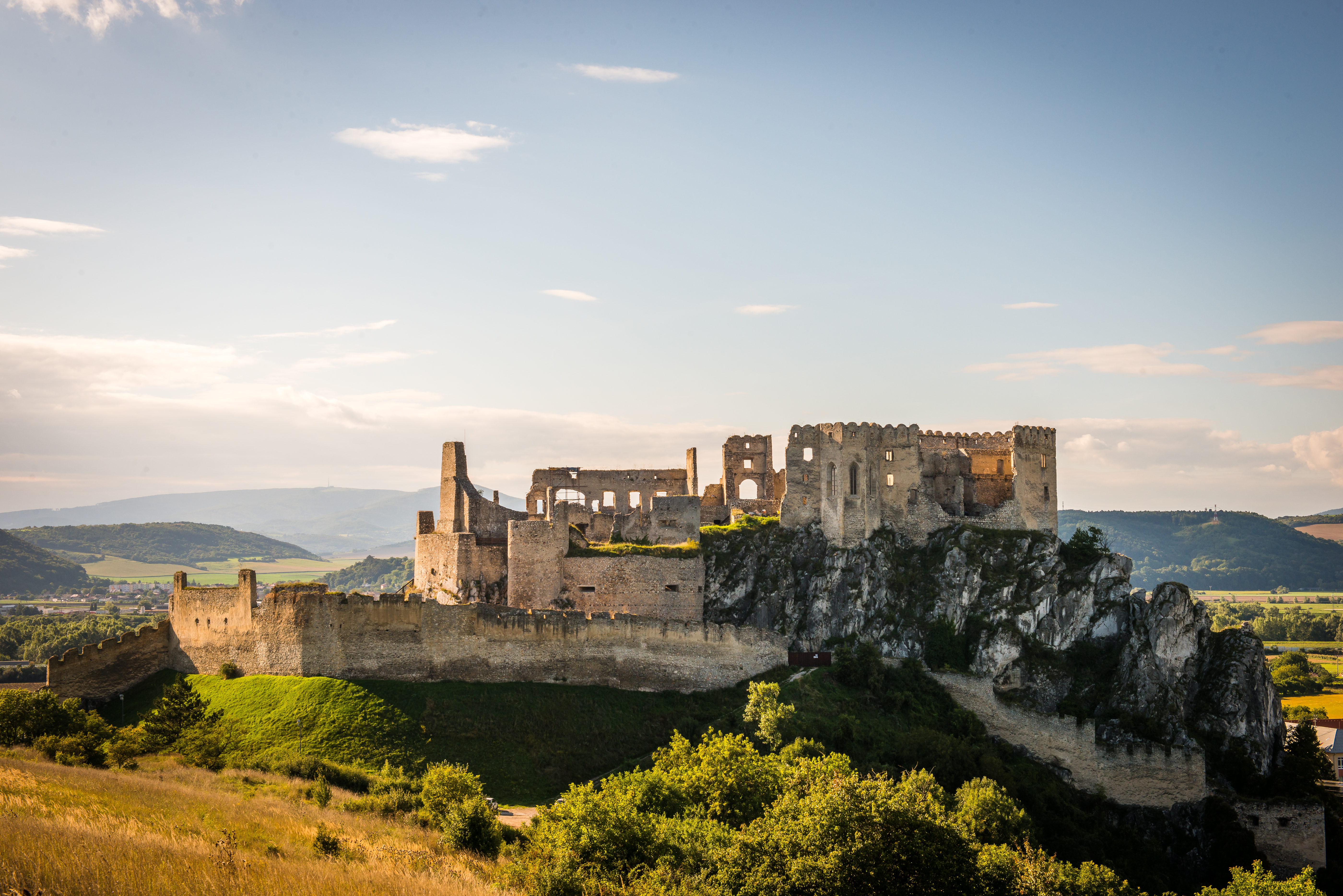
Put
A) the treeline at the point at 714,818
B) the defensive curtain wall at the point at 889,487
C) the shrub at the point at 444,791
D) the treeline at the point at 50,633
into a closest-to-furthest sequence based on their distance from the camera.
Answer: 1. the treeline at the point at 714,818
2. the shrub at the point at 444,791
3. the defensive curtain wall at the point at 889,487
4. the treeline at the point at 50,633

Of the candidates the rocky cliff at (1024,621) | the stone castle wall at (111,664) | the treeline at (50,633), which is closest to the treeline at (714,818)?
the stone castle wall at (111,664)

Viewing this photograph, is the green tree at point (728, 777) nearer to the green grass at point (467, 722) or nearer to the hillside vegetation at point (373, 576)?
the green grass at point (467, 722)

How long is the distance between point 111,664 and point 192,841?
76.3 ft

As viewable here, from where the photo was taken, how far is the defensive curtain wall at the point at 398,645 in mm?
40062

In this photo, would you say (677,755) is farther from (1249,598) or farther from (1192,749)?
(1249,598)

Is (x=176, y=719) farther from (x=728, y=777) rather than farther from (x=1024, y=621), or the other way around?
(x=1024, y=621)

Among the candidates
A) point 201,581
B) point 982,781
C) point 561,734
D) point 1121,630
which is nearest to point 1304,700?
point 1121,630

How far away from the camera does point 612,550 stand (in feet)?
160

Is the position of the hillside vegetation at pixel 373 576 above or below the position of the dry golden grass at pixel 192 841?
below

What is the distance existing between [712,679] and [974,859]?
18460 mm

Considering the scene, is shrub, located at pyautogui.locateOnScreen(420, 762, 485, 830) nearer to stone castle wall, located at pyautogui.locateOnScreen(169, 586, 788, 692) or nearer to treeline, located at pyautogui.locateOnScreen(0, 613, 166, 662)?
stone castle wall, located at pyautogui.locateOnScreen(169, 586, 788, 692)

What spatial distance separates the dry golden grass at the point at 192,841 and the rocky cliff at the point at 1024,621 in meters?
22.7

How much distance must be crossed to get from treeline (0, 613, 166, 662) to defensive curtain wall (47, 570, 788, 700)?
114ft

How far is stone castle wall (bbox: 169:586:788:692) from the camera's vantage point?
40.0m
